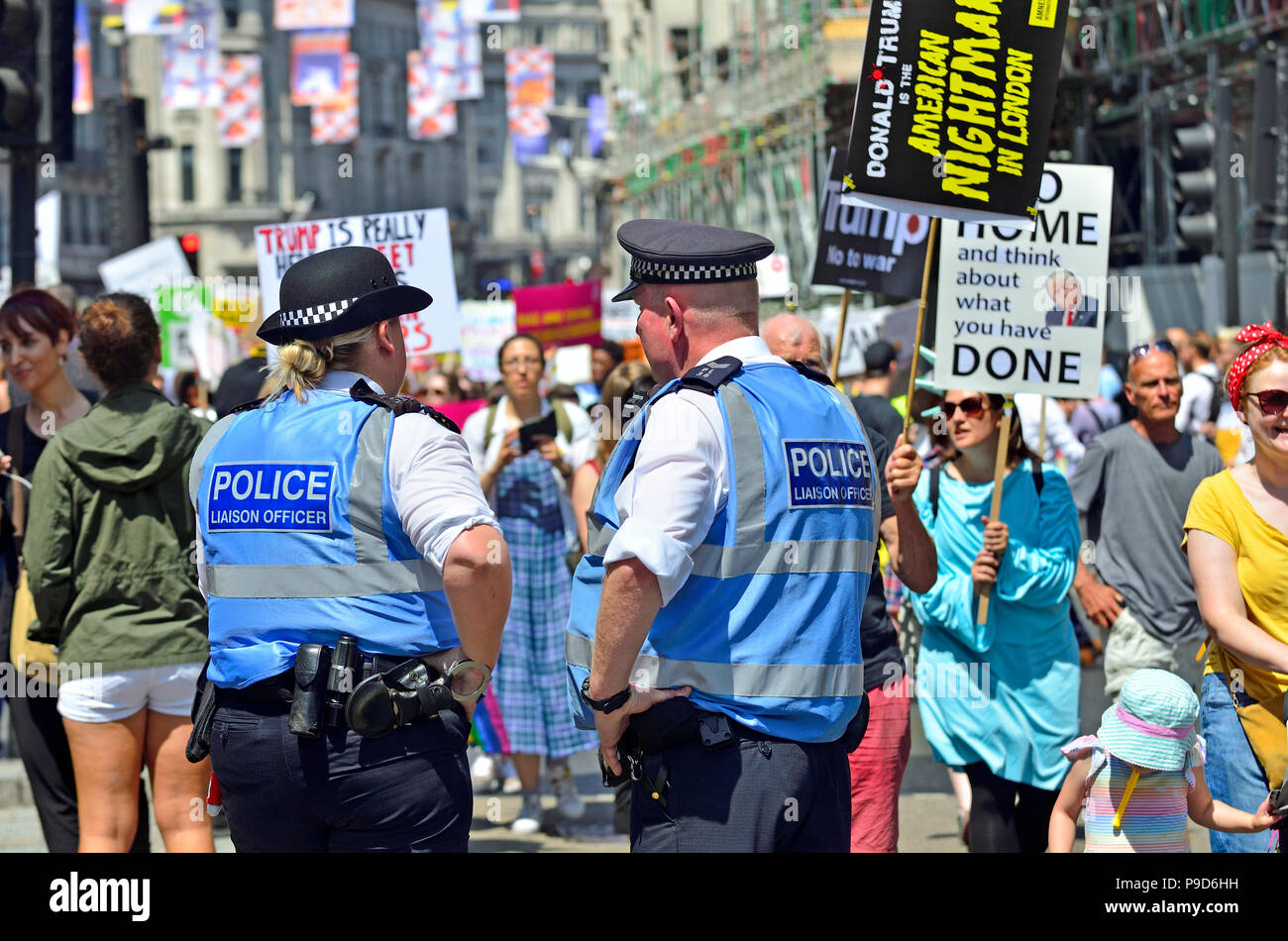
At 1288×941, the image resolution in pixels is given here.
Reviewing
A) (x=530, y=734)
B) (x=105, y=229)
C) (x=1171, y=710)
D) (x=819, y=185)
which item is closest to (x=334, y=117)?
(x=105, y=229)

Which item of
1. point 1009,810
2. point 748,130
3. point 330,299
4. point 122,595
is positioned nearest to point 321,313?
point 330,299

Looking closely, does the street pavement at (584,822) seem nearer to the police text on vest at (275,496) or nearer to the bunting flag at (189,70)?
the police text on vest at (275,496)

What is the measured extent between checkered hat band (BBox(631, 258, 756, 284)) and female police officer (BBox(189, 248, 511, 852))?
1.80 ft

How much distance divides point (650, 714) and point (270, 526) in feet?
2.90

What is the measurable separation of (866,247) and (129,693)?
4.38m

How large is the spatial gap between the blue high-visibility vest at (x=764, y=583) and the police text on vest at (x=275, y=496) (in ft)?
1.83

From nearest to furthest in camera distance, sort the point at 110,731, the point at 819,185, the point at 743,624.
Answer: the point at 743,624
the point at 110,731
the point at 819,185

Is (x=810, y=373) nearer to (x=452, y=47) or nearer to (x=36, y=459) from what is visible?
(x=36, y=459)

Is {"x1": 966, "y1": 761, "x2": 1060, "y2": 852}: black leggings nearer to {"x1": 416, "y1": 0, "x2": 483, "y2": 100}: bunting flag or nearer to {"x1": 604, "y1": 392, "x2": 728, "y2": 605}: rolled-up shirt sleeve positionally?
{"x1": 604, "y1": 392, "x2": 728, "y2": 605}: rolled-up shirt sleeve

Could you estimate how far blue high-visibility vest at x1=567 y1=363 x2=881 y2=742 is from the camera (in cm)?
361

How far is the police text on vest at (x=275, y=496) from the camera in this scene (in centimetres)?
371

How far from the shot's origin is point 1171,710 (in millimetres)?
4395

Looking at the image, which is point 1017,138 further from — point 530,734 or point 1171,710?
point 530,734

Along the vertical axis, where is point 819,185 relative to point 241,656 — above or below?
below
